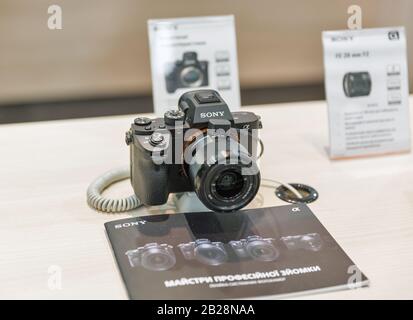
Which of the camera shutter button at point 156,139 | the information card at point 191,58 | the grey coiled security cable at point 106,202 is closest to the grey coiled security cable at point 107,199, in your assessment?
the grey coiled security cable at point 106,202

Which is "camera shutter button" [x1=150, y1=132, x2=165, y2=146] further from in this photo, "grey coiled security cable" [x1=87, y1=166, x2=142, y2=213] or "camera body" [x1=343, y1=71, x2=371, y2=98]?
"camera body" [x1=343, y1=71, x2=371, y2=98]

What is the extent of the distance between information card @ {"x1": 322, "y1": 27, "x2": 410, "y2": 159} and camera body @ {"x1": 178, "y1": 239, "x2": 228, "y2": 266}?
34 centimetres

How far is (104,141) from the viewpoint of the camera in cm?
114

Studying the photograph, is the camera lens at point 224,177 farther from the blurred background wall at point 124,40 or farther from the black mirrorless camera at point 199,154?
the blurred background wall at point 124,40

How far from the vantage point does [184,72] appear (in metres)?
1.16

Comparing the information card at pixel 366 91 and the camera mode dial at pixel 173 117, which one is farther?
the information card at pixel 366 91

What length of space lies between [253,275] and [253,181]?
122 millimetres

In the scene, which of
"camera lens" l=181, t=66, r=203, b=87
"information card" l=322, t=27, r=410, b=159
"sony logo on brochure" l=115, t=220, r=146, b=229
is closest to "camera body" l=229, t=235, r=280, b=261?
"sony logo on brochure" l=115, t=220, r=146, b=229

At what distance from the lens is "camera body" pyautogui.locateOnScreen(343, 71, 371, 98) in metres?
1.07

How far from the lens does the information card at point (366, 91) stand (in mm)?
1065

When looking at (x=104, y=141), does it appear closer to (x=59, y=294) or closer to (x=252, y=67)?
(x=252, y=67)

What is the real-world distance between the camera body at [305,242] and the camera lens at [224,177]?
76 mm

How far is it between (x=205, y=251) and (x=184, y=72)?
1.42ft

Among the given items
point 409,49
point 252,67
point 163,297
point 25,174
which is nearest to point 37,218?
point 25,174
